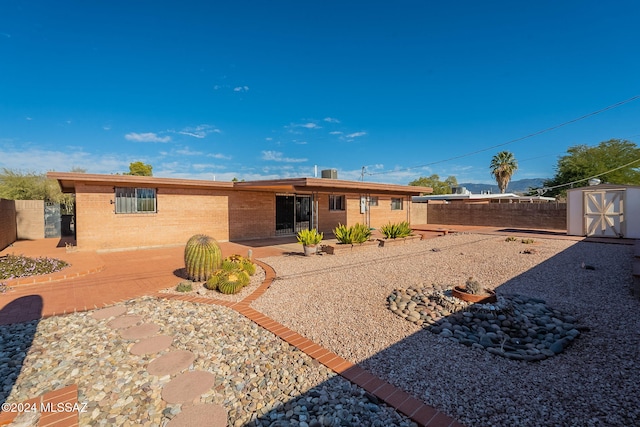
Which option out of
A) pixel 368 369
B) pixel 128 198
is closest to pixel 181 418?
pixel 368 369

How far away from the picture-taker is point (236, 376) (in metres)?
3.24

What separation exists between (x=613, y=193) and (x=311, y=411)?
17021 millimetres

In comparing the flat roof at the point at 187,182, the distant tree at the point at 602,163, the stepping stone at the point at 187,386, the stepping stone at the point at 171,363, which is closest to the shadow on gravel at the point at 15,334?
the stepping stone at the point at 171,363

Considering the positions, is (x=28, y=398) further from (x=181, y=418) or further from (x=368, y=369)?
(x=368, y=369)

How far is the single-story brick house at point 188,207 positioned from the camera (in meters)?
10.6

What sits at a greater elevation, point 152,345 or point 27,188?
point 27,188

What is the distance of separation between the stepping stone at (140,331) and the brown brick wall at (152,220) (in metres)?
8.25

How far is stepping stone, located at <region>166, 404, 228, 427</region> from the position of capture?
8.32 feet

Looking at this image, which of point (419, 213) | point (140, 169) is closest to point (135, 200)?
point (419, 213)

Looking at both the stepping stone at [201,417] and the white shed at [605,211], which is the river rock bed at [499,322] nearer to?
Result: the stepping stone at [201,417]

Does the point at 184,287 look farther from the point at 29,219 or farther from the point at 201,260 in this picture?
the point at 29,219

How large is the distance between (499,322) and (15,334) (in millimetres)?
6809

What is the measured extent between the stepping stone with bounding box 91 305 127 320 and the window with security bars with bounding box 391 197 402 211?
56.5 ft

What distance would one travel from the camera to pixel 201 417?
2.62 metres
